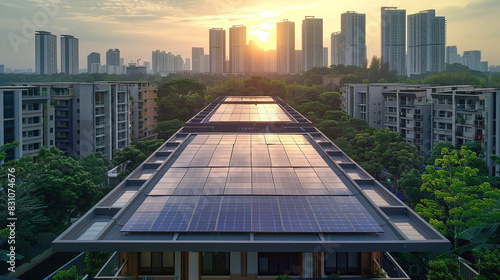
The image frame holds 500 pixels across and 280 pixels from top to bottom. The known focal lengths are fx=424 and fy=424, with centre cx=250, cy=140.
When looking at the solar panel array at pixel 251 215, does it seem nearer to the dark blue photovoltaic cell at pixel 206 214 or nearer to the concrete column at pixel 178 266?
the dark blue photovoltaic cell at pixel 206 214

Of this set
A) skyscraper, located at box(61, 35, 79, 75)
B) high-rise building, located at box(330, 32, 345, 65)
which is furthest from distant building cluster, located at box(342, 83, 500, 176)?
skyscraper, located at box(61, 35, 79, 75)

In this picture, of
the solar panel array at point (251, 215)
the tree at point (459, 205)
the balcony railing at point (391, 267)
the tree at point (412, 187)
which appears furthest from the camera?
the tree at point (412, 187)

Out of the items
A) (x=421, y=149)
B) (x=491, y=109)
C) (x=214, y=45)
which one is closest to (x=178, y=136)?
(x=491, y=109)

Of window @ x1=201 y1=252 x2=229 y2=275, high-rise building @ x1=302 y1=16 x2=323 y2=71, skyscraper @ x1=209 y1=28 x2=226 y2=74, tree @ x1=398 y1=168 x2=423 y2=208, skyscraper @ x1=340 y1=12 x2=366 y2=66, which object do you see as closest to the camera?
window @ x1=201 y1=252 x2=229 y2=275

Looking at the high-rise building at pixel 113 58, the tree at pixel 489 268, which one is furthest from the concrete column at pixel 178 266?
the high-rise building at pixel 113 58

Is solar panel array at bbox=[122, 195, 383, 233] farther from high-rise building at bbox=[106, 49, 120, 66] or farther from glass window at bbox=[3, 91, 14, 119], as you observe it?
high-rise building at bbox=[106, 49, 120, 66]

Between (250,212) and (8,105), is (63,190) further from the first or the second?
(250,212)

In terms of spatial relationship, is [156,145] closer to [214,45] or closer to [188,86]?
[188,86]
